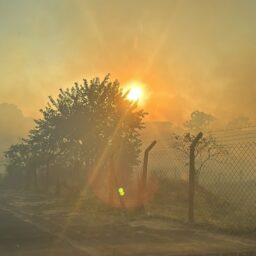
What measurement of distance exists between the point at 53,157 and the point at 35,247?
27.3m

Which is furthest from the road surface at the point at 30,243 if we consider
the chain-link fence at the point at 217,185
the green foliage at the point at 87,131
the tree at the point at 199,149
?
the green foliage at the point at 87,131

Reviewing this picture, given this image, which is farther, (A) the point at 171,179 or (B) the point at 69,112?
(B) the point at 69,112

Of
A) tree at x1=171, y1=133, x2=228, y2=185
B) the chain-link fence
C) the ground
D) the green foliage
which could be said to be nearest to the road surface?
the ground

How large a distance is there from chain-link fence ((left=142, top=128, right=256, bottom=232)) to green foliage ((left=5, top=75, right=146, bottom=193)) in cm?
998

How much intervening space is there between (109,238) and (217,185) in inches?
314

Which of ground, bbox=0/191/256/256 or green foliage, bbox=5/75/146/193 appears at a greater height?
green foliage, bbox=5/75/146/193

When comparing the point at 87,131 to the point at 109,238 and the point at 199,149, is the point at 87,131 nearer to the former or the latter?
the point at 199,149

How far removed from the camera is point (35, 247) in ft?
28.1

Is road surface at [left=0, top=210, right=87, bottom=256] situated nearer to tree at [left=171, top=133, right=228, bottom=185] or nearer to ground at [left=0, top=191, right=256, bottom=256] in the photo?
ground at [left=0, top=191, right=256, bottom=256]

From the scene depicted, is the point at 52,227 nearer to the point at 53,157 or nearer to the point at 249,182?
the point at 249,182

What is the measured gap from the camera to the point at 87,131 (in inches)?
1382

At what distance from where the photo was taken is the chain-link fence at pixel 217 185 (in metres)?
12.1

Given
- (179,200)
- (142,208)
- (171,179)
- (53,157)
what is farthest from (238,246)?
(53,157)

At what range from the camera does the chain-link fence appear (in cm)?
1212
